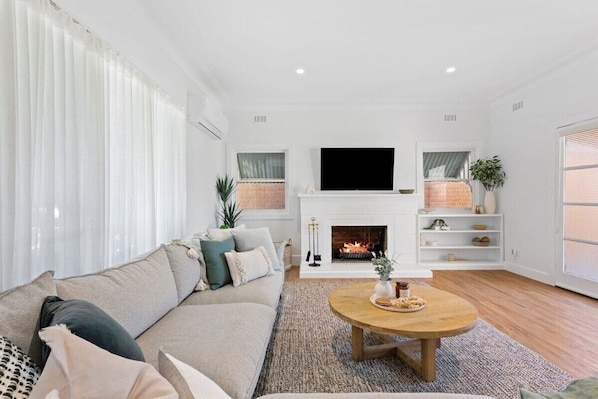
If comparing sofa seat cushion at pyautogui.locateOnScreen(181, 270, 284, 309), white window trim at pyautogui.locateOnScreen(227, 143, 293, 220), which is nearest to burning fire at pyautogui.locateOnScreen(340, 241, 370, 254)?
white window trim at pyautogui.locateOnScreen(227, 143, 293, 220)

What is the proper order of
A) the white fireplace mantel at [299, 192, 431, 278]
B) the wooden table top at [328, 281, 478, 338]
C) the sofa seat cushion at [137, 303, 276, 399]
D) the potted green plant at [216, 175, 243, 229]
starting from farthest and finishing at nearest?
the white fireplace mantel at [299, 192, 431, 278], the potted green plant at [216, 175, 243, 229], the wooden table top at [328, 281, 478, 338], the sofa seat cushion at [137, 303, 276, 399]

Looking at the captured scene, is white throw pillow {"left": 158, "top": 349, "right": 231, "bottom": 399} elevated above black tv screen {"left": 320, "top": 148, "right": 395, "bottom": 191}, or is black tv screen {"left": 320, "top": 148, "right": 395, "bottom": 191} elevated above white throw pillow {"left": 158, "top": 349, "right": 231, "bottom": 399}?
black tv screen {"left": 320, "top": 148, "right": 395, "bottom": 191}

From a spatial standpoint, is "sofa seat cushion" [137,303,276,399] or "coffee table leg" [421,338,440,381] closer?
"sofa seat cushion" [137,303,276,399]

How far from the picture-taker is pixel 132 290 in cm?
158

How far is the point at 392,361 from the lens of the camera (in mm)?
2129

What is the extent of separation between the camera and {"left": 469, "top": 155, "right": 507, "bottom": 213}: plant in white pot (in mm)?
4895

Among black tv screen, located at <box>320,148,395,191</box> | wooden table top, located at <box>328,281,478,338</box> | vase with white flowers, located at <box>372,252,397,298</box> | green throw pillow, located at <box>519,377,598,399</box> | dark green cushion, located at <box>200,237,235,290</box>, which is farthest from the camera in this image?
black tv screen, located at <box>320,148,395,191</box>

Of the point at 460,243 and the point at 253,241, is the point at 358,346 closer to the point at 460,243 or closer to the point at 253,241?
the point at 253,241

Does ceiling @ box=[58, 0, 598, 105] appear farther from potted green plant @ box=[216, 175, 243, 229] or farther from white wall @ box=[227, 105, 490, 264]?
potted green plant @ box=[216, 175, 243, 229]

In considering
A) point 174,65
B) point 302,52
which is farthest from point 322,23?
point 174,65

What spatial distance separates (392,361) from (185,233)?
2.60 meters

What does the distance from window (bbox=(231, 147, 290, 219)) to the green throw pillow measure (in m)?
4.77

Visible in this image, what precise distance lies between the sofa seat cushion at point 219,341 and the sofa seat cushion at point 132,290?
9cm

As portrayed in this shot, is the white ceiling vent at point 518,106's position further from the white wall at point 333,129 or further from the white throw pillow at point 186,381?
the white throw pillow at point 186,381
